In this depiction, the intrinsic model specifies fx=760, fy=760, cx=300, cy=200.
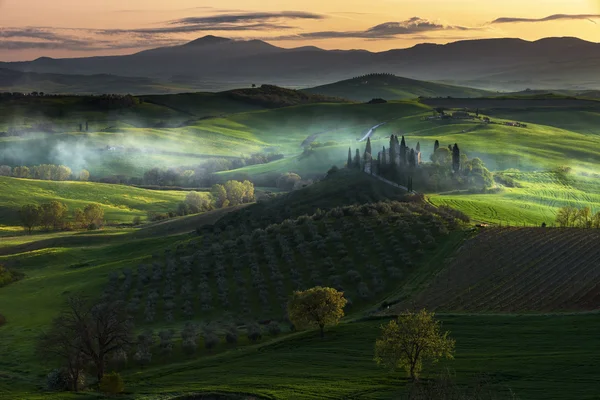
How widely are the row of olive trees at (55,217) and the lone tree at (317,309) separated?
349 feet

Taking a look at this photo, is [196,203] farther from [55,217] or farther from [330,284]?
[330,284]

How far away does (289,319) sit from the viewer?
2940 inches

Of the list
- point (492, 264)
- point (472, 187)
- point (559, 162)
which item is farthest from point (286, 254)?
point (559, 162)

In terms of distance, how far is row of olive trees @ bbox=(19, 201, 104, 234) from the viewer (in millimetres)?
164750

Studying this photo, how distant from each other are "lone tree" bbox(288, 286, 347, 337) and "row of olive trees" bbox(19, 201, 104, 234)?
106315mm

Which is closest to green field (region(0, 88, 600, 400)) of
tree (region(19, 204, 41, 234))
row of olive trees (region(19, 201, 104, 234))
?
tree (region(19, 204, 41, 234))

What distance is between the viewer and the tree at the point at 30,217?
6462 inches

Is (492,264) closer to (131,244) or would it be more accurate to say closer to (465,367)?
(465,367)

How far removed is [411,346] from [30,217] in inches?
5100

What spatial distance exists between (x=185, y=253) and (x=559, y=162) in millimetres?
115939

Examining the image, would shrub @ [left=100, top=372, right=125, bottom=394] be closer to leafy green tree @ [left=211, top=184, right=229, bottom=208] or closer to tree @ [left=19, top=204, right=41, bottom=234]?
tree @ [left=19, top=204, right=41, bottom=234]

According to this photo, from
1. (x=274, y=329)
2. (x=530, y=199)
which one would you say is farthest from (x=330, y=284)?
(x=530, y=199)

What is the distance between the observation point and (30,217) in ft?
538

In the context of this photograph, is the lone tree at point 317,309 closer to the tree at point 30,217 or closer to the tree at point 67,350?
the tree at point 67,350
